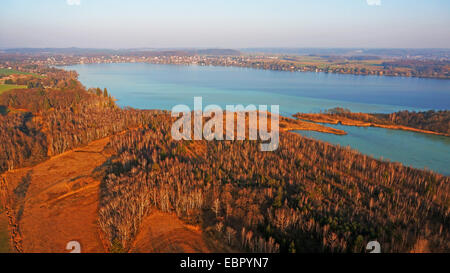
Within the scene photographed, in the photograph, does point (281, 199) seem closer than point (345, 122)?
Yes

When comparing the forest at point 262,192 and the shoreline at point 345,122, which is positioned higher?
the shoreline at point 345,122

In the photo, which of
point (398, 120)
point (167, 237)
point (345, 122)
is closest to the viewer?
point (167, 237)

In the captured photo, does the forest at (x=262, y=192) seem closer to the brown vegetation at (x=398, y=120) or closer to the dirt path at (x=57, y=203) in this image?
the dirt path at (x=57, y=203)

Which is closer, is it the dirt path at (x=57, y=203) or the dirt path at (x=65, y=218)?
the dirt path at (x=65, y=218)

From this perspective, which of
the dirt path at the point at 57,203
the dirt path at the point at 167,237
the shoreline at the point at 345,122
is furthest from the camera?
the shoreline at the point at 345,122

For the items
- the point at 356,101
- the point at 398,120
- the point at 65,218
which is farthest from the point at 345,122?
the point at 65,218

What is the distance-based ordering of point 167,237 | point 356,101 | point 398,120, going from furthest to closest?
point 356,101 < point 398,120 < point 167,237

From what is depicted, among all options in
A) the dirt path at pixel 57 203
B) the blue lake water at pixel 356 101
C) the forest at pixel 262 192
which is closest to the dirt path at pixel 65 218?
the dirt path at pixel 57 203

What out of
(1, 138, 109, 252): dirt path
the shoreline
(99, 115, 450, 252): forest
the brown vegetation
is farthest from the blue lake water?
(1, 138, 109, 252): dirt path

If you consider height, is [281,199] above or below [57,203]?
above

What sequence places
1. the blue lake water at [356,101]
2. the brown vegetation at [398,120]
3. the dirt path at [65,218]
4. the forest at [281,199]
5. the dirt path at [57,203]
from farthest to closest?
the brown vegetation at [398,120]
the blue lake water at [356,101]
the dirt path at [57,203]
the dirt path at [65,218]
the forest at [281,199]

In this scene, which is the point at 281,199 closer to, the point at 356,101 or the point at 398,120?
the point at 398,120

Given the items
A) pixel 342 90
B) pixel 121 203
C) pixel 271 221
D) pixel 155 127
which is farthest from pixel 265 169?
pixel 342 90
